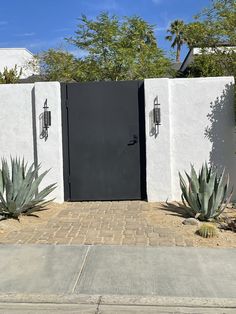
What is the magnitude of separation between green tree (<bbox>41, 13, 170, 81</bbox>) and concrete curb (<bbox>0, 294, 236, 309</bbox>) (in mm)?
11937

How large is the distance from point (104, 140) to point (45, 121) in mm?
1303

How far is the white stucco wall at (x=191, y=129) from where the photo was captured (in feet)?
30.3

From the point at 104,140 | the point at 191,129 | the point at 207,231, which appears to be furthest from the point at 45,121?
the point at 207,231

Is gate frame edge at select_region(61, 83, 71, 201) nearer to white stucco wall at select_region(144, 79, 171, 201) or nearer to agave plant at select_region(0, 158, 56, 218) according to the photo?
agave plant at select_region(0, 158, 56, 218)

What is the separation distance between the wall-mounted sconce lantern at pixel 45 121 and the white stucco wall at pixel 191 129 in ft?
6.82

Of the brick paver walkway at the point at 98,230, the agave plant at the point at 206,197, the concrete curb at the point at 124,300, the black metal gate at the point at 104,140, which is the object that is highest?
the black metal gate at the point at 104,140

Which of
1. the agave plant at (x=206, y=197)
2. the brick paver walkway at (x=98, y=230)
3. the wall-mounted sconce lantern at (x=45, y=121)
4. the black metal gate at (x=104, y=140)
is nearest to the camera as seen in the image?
the brick paver walkway at (x=98, y=230)

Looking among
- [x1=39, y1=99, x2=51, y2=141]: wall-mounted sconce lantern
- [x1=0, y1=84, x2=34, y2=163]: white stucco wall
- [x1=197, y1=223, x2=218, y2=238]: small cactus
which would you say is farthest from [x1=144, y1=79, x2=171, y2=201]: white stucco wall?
[x1=197, y1=223, x2=218, y2=238]: small cactus

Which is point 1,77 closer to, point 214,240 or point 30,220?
point 30,220

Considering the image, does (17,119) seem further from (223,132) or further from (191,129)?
(223,132)

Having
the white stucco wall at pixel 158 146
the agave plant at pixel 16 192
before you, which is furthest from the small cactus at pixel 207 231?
the agave plant at pixel 16 192

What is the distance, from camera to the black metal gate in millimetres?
9414

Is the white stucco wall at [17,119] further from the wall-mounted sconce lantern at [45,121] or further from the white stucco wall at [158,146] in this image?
the white stucco wall at [158,146]

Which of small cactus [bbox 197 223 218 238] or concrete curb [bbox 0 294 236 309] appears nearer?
concrete curb [bbox 0 294 236 309]
